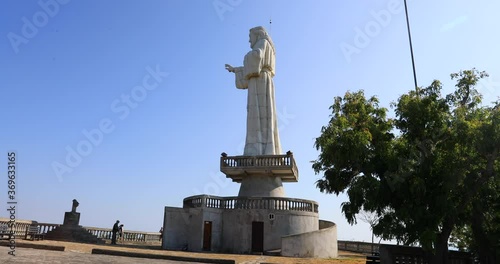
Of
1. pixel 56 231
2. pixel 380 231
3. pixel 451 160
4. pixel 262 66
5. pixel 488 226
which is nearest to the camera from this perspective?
pixel 451 160

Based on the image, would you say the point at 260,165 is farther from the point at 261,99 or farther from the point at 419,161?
the point at 419,161

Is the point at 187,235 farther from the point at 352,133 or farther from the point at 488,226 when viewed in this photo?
the point at 488,226

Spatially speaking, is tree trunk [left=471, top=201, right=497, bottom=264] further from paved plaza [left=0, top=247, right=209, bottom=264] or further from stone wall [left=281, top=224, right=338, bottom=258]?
paved plaza [left=0, top=247, right=209, bottom=264]

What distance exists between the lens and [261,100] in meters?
30.6

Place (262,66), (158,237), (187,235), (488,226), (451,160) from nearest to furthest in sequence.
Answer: (451,160) < (488,226) < (187,235) < (262,66) < (158,237)

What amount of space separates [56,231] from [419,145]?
24660mm

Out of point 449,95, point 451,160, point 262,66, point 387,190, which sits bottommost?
point 387,190

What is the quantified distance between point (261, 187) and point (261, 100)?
23.3 feet

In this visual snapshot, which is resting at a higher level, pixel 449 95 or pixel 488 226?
pixel 449 95

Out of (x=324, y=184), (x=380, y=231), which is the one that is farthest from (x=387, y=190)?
(x=324, y=184)

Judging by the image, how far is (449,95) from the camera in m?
14.9

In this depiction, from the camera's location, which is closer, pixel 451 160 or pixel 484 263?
pixel 451 160

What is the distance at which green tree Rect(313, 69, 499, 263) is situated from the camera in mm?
13500

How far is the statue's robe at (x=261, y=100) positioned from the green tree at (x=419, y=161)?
13.8 meters
